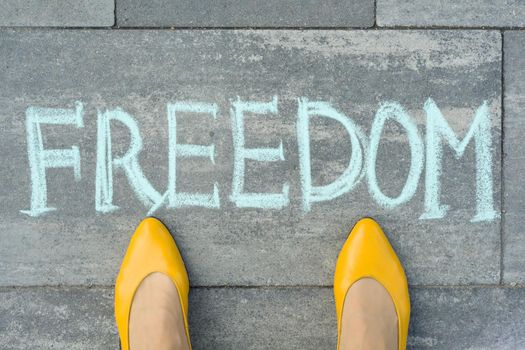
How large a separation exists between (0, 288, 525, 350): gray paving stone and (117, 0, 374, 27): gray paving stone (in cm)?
120

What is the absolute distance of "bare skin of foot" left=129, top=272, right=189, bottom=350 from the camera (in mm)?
2369


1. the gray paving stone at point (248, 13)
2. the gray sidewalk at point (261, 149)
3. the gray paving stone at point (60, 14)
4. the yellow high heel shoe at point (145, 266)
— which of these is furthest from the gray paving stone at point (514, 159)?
the gray paving stone at point (60, 14)

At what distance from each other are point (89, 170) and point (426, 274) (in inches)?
62.7

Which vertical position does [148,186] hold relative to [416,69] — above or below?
below

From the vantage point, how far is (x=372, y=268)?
2.43 meters

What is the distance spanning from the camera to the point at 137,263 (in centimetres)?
243

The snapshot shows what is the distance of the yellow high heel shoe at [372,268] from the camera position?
7.91 ft

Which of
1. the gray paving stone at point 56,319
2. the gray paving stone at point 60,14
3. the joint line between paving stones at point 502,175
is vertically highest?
the gray paving stone at point 60,14

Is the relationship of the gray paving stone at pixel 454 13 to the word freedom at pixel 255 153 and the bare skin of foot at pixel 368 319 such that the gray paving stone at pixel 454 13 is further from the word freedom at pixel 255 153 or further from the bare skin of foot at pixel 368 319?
the bare skin of foot at pixel 368 319

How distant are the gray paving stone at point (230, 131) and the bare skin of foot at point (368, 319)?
25cm

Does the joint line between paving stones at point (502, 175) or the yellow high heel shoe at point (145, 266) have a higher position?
the joint line between paving stones at point (502, 175)

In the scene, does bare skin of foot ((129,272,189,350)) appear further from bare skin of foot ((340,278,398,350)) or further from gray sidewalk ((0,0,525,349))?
bare skin of foot ((340,278,398,350))

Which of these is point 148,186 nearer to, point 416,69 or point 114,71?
point 114,71

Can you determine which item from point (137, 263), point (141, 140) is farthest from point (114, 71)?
point (137, 263)
